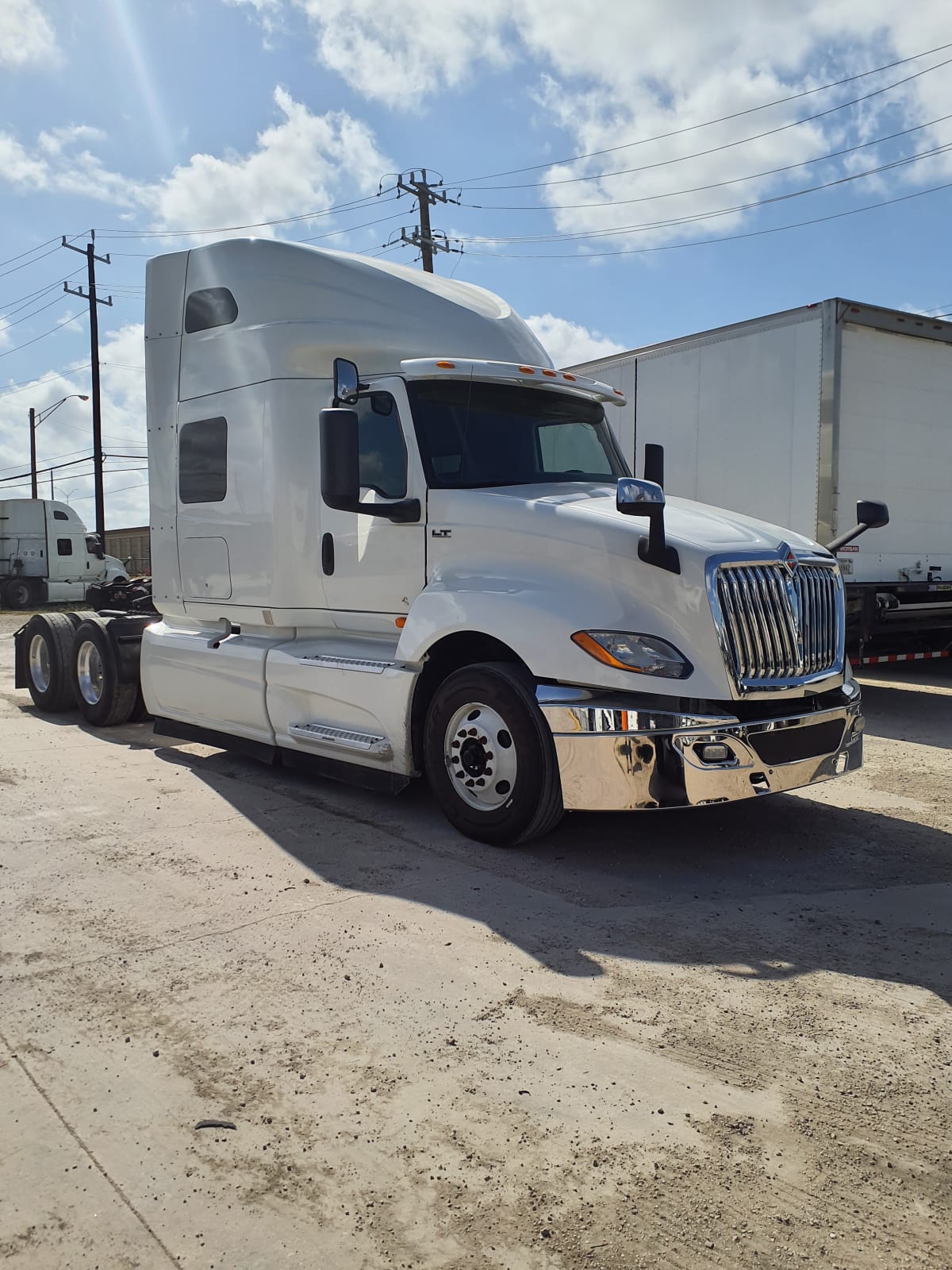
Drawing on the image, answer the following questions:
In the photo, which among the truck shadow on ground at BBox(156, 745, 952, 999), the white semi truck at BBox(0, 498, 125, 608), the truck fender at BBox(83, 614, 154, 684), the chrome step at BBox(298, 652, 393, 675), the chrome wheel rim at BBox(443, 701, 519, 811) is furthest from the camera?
the white semi truck at BBox(0, 498, 125, 608)

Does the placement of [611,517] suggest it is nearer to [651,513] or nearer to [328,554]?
[651,513]

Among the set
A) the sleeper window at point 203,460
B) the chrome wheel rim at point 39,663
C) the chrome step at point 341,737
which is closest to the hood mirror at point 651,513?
the chrome step at point 341,737

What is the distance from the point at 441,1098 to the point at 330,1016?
2.12 ft

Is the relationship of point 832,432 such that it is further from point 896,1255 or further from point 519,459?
point 896,1255

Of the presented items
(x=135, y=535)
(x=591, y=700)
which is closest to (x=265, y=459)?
(x=591, y=700)

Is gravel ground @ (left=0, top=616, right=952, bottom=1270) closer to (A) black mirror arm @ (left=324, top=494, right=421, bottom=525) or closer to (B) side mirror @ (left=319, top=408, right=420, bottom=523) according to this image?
(A) black mirror arm @ (left=324, top=494, right=421, bottom=525)

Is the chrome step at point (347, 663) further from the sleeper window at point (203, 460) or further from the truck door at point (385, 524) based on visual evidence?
the sleeper window at point (203, 460)

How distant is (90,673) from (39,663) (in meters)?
1.07

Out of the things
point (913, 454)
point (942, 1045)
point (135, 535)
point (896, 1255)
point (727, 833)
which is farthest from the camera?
point (135, 535)

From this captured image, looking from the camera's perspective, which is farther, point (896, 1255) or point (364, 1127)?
point (364, 1127)

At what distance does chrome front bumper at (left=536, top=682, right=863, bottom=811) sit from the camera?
4664 millimetres

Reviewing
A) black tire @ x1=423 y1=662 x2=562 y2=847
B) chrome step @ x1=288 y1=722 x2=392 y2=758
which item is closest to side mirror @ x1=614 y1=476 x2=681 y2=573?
black tire @ x1=423 y1=662 x2=562 y2=847

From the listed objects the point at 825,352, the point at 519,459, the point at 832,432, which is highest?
the point at 825,352

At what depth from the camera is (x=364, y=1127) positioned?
2703mm
